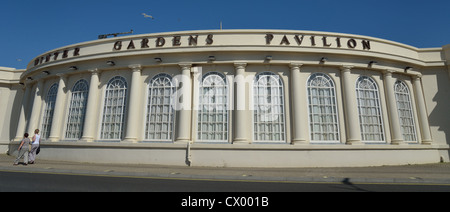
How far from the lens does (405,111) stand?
13211 mm

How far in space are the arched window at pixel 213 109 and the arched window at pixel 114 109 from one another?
472cm

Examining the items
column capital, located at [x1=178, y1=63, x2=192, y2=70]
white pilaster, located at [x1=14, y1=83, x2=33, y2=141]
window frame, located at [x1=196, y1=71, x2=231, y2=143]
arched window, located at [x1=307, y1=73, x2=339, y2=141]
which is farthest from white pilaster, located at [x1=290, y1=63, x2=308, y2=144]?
white pilaster, located at [x1=14, y1=83, x2=33, y2=141]

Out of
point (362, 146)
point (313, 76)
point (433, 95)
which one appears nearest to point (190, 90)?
point (313, 76)

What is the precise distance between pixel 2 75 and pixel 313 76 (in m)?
24.3

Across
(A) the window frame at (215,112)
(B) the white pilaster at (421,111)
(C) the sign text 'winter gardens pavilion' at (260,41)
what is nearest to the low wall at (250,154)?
(A) the window frame at (215,112)

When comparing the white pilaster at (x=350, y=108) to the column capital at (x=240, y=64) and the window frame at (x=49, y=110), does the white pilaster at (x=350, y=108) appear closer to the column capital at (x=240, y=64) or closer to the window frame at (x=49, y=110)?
the column capital at (x=240, y=64)

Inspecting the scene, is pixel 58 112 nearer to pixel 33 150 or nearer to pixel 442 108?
pixel 33 150

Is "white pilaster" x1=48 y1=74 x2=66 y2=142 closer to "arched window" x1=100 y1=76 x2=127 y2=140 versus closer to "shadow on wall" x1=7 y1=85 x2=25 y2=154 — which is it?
"arched window" x1=100 y1=76 x2=127 y2=140

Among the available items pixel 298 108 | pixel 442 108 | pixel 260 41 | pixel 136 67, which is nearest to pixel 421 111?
pixel 442 108

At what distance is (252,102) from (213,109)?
2.19m

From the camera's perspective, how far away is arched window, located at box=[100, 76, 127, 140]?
40.9 feet

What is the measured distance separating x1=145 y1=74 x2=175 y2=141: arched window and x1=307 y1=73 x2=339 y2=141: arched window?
307 inches

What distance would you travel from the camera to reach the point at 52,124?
44.0 ft
